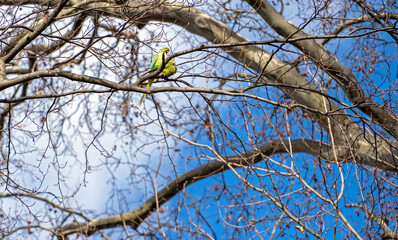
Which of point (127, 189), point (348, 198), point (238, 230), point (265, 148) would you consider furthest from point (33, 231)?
point (348, 198)

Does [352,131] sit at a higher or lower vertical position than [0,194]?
lower

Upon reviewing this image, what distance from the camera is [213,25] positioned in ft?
19.9

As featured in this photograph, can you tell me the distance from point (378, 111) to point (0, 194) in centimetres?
539

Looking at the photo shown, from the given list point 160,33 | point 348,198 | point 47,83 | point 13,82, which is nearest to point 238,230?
point 348,198

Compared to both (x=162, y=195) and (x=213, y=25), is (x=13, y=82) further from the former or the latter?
(x=162, y=195)

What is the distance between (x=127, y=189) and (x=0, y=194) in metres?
1.80

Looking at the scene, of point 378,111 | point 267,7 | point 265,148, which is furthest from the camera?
point 265,148

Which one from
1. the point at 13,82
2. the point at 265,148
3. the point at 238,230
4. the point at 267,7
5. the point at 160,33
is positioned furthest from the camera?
the point at 265,148

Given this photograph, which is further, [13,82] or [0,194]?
[0,194]

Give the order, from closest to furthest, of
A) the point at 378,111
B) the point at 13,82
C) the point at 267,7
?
the point at 13,82, the point at 378,111, the point at 267,7

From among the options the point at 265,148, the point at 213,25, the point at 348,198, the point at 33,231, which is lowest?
the point at 348,198

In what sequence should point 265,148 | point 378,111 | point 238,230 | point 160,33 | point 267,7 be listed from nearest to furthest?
1. point 160,33
2. point 238,230
3. point 378,111
4. point 267,7
5. point 265,148

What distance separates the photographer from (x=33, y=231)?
20.3ft

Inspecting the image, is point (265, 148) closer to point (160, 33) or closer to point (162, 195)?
point (162, 195)
